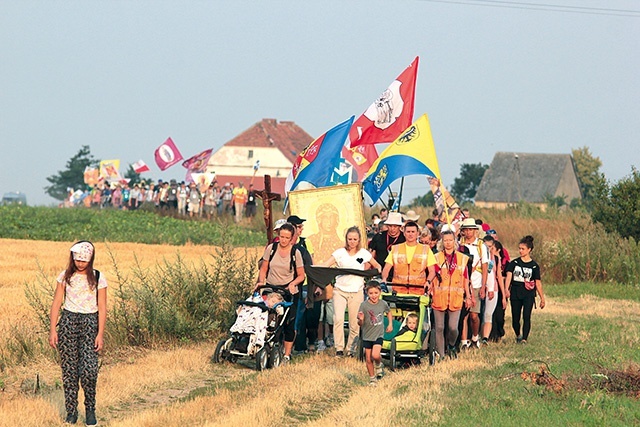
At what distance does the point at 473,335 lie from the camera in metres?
17.2

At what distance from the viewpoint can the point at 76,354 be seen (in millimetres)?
11008

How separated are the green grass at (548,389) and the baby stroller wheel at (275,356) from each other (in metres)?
2.51

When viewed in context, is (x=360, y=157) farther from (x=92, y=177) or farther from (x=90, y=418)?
(x=92, y=177)

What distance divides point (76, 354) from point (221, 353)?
4.05m

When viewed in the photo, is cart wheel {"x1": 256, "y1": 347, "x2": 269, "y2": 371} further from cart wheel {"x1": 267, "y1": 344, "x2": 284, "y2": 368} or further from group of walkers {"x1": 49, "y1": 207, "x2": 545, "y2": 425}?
group of walkers {"x1": 49, "y1": 207, "x2": 545, "y2": 425}

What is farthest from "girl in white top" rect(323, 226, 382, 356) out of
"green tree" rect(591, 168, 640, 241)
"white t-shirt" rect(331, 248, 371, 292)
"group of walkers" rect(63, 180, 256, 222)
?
"group of walkers" rect(63, 180, 256, 222)

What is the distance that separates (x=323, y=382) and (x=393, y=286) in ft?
9.13

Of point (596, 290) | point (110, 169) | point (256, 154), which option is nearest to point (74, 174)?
point (256, 154)

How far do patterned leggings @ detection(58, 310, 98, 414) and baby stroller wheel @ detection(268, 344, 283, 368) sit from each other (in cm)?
393

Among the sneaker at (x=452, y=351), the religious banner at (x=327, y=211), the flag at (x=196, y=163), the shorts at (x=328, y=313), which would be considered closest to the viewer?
the sneaker at (x=452, y=351)

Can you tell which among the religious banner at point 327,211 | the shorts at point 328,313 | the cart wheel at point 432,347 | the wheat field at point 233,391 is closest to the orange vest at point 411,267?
the cart wheel at point 432,347

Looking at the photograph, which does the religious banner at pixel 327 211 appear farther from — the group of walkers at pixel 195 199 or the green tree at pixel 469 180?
the green tree at pixel 469 180

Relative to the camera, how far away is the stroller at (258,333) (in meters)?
14.4

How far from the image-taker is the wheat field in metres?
10.9
